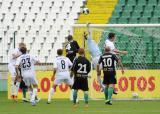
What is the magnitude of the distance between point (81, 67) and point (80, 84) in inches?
20.9

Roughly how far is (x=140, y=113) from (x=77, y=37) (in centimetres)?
906

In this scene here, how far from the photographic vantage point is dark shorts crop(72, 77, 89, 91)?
2191cm

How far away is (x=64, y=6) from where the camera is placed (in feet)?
130

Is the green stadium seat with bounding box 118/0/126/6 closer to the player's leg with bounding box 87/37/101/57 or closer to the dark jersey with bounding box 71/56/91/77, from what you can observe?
the player's leg with bounding box 87/37/101/57

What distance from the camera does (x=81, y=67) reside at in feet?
72.4

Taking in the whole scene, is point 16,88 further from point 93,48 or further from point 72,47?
point 93,48

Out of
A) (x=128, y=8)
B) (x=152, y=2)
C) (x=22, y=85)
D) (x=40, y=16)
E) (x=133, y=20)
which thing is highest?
(x=152, y=2)

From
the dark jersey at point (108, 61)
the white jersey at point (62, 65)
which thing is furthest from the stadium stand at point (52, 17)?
the dark jersey at point (108, 61)

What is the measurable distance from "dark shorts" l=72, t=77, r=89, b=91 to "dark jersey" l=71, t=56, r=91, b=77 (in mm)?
126

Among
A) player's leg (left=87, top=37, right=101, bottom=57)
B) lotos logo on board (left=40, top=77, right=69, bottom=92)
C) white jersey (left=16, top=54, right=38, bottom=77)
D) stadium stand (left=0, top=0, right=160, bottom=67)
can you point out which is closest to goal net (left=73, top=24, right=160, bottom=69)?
player's leg (left=87, top=37, right=101, bottom=57)

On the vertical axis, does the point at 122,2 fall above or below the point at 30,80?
above

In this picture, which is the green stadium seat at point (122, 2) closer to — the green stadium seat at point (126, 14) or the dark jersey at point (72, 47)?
the green stadium seat at point (126, 14)

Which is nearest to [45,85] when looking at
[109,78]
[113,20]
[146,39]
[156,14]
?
[146,39]

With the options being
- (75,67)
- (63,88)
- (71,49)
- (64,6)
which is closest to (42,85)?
(63,88)
